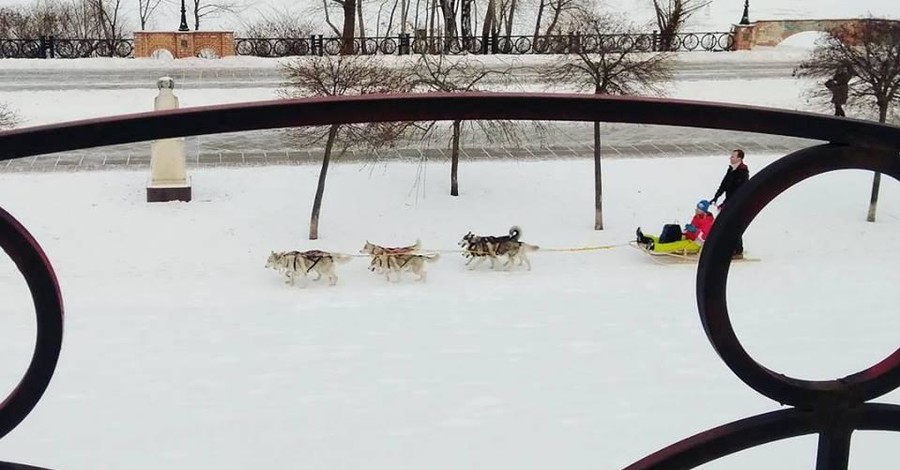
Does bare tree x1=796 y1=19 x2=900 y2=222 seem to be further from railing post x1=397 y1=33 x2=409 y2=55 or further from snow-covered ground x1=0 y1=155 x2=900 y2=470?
railing post x1=397 y1=33 x2=409 y2=55

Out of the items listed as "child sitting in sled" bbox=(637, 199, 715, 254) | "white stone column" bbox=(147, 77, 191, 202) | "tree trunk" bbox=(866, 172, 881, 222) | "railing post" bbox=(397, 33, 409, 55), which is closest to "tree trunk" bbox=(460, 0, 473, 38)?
"railing post" bbox=(397, 33, 409, 55)

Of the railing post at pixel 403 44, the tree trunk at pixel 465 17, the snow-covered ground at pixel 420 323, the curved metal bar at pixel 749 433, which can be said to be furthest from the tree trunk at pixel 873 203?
the tree trunk at pixel 465 17

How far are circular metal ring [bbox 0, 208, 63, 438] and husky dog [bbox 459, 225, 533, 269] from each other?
12.1 meters

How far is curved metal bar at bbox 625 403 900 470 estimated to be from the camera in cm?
141

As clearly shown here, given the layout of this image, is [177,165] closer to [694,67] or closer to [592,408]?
[592,408]

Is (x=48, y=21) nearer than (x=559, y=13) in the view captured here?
Yes

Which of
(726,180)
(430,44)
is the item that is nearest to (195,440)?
(726,180)

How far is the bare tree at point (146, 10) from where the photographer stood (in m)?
36.3

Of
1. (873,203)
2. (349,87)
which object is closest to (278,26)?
(349,87)

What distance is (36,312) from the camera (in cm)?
132

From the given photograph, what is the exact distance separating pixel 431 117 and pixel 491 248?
39.9 ft

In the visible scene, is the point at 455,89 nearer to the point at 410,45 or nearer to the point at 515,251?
the point at 515,251

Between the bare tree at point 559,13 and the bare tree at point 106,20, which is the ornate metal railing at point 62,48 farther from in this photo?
Result: the bare tree at point 559,13

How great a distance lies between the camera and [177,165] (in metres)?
16.1
